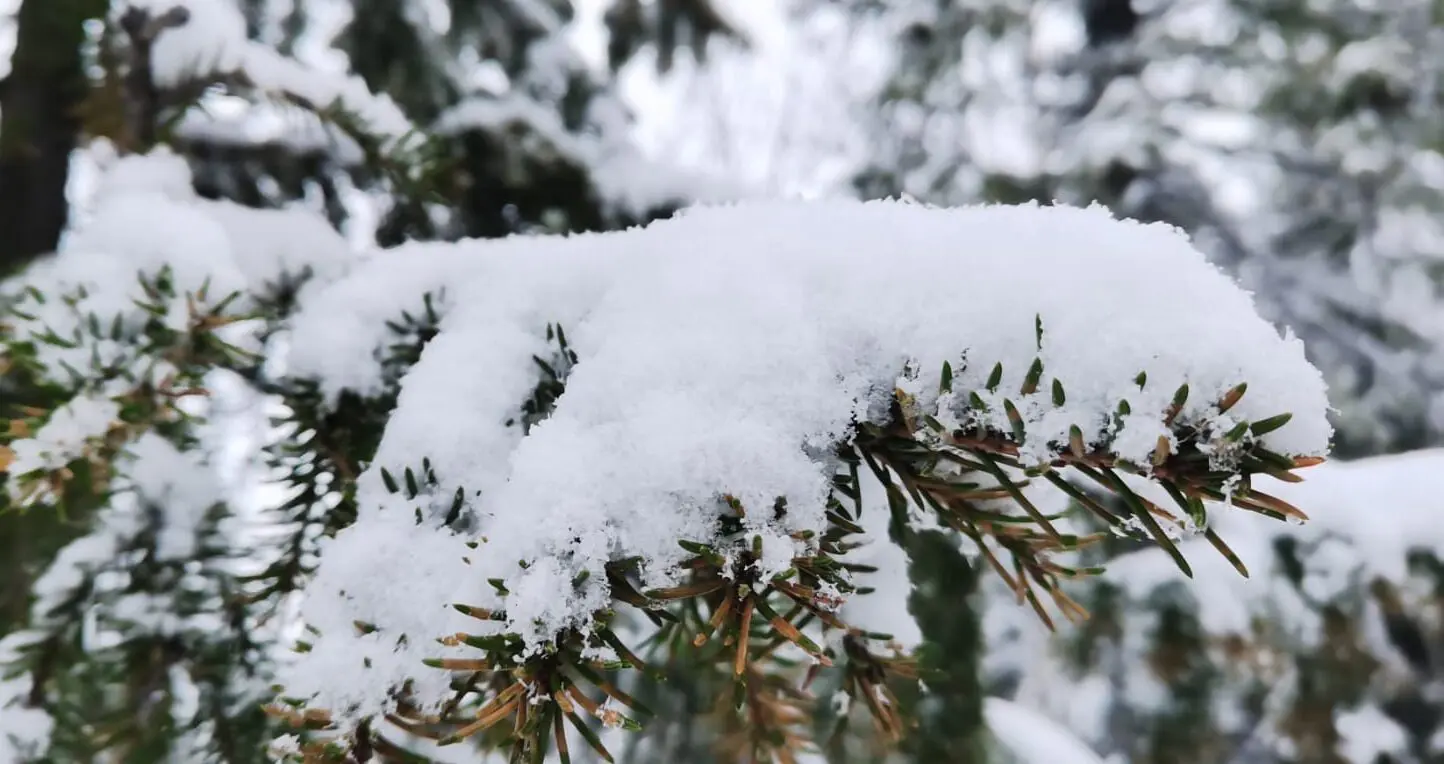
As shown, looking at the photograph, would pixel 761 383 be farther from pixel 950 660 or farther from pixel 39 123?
pixel 39 123

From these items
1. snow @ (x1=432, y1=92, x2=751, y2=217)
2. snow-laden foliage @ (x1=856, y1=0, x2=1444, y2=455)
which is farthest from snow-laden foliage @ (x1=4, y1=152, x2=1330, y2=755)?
snow-laden foliage @ (x1=856, y1=0, x2=1444, y2=455)

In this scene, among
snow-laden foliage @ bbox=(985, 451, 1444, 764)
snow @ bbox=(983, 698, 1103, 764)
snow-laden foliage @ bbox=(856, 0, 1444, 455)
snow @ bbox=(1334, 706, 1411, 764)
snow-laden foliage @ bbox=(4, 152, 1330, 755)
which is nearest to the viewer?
snow-laden foliage @ bbox=(4, 152, 1330, 755)

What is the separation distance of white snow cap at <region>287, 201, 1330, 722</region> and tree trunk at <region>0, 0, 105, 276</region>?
47.5 inches

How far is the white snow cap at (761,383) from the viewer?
45 cm

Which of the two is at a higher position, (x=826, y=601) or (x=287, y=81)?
(x=287, y=81)

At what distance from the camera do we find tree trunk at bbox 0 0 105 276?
4.36ft

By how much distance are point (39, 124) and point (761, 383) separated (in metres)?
1.53

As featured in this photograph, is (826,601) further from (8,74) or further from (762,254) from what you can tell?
(8,74)

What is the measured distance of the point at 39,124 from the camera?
138cm

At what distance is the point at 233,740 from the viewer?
827 mm

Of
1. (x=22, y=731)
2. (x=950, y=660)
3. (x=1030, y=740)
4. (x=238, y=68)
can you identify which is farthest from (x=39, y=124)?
(x=1030, y=740)

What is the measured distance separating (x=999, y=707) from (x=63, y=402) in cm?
137

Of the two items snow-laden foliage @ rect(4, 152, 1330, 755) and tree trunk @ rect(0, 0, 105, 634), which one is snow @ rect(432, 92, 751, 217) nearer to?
tree trunk @ rect(0, 0, 105, 634)

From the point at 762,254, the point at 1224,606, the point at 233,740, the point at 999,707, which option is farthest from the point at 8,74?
the point at 1224,606
